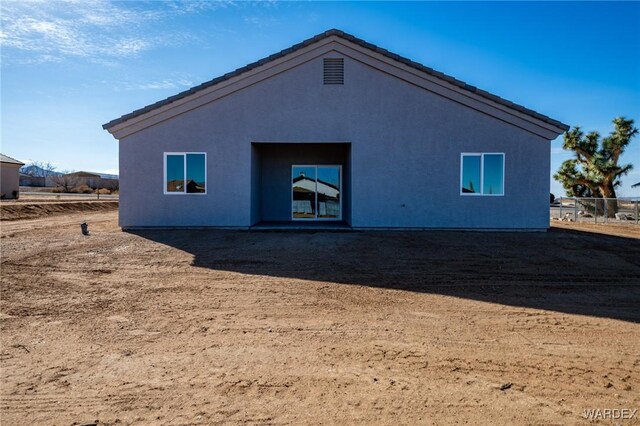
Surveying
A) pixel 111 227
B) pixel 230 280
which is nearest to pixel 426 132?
pixel 230 280

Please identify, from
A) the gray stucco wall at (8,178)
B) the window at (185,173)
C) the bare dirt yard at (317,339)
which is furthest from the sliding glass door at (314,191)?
the gray stucco wall at (8,178)

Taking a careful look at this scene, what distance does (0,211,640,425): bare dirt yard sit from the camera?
298 cm

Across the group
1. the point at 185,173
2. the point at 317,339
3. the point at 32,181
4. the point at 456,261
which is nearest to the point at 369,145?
the point at 456,261

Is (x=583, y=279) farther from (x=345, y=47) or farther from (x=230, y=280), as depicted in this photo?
(x=345, y=47)

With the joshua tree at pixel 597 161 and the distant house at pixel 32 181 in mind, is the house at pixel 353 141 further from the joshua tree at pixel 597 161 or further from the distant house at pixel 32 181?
the distant house at pixel 32 181

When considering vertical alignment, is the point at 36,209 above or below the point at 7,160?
Answer: below

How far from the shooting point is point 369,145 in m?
13.0

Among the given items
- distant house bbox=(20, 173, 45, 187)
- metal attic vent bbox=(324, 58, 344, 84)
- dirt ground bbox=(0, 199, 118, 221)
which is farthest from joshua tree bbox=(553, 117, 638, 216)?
distant house bbox=(20, 173, 45, 187)

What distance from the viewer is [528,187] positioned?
42.4 feet

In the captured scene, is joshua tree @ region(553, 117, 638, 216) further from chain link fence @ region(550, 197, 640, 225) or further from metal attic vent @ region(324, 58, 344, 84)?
metal attic vent @ region(324, 58, 344, 84)

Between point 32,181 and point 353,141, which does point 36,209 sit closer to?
point 353,141

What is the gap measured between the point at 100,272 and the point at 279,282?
3.61 meters

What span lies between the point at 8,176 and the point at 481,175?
36.4 metres

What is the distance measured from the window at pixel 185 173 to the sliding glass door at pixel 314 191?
378 centimetres
